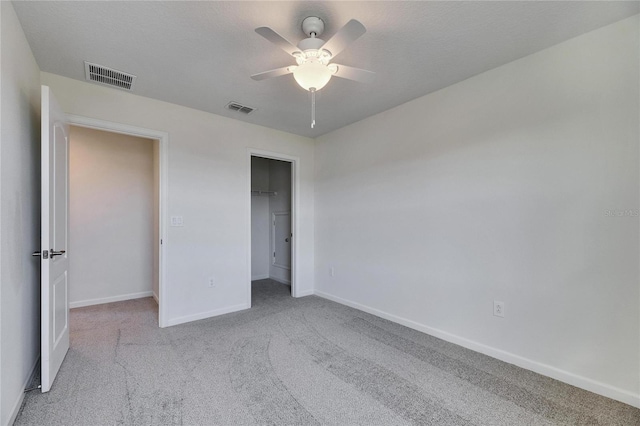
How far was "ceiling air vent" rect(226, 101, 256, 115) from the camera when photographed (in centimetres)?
321

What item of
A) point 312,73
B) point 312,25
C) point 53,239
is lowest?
point 53,239

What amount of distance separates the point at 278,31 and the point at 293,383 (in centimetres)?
246

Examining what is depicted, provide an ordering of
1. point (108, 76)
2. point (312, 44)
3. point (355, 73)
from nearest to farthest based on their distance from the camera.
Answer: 1. point (312, 44)
2. point (355, 73)
3. point (108, 76)

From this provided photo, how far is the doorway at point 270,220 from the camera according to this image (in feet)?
17.5

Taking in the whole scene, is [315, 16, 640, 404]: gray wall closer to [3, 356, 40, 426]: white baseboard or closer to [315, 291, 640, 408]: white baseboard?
[315, 291, 640, 408]: white baseboard

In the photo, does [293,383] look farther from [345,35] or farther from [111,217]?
[111,217]

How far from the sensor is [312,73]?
1821 mm

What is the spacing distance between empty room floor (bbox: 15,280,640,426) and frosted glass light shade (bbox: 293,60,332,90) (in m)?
2.06

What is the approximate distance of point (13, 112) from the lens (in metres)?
1.78

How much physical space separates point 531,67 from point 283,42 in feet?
6.43

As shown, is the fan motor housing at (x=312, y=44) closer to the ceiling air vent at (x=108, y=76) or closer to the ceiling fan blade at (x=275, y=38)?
the ceiling fan blade at (x=275, y=38)

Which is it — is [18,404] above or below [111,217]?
below

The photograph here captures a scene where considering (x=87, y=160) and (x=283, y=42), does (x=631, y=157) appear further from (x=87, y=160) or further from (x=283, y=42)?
(x=87, y=160)

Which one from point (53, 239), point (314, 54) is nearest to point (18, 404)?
point (53, 239)
